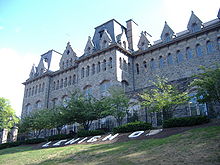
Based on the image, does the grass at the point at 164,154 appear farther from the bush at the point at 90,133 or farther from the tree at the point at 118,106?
the tree at the point at 118,106

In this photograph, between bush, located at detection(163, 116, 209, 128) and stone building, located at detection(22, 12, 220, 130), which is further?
stone building, located at detection(22, 12, 220, 130)

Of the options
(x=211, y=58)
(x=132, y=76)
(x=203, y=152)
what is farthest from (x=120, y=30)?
(x=203, y=152)

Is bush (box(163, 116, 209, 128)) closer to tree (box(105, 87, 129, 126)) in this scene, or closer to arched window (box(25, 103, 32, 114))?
tree (box(105, 87, 129, 126))

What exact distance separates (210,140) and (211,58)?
18728mm

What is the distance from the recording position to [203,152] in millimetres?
10430

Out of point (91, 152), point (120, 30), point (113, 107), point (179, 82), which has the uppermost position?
point (120, 30)

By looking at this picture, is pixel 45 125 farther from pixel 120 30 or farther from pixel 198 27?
pixel 198 27

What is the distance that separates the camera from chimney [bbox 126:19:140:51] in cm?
3753

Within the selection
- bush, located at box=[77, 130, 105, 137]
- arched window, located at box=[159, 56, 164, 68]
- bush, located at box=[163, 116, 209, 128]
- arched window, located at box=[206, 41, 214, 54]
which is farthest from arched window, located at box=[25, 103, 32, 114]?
bush, located at box=[163, 116, 209, 128]

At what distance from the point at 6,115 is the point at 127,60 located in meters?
18.3

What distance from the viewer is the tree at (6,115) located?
33.0 m

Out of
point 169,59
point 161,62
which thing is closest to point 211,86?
point 169,59

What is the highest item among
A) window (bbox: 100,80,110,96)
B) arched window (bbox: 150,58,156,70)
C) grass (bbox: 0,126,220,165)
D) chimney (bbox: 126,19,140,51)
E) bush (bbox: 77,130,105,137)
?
chimney (bbox: 126,19,140,51)

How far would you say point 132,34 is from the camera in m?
38.3
